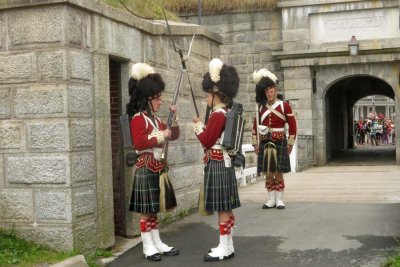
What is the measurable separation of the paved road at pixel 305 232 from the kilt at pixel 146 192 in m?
0.57

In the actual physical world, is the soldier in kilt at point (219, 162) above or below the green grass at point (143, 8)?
below

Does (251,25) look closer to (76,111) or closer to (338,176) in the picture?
(338,176)

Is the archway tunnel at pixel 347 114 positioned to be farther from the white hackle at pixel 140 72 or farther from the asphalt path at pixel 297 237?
the white hackle at pixel 140 72

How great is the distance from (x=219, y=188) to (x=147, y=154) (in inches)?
32.5

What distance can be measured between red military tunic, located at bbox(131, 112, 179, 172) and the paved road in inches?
40.2

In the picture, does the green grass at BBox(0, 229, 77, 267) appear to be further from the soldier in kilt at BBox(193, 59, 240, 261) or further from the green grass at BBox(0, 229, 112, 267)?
the soldier in kilt at BBox(193, 59, 240, 261)

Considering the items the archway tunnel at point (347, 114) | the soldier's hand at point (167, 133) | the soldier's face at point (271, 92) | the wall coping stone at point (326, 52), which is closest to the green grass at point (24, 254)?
the soldier's hand at point (167, 133)

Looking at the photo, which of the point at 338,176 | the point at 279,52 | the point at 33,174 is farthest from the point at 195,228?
the point at 279,52

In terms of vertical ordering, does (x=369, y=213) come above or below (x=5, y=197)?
below

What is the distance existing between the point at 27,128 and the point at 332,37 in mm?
12109

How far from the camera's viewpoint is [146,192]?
593 cm

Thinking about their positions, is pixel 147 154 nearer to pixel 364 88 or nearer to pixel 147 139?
pixel 147 139

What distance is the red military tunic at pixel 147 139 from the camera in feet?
18.9

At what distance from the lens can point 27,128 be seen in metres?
5.81
